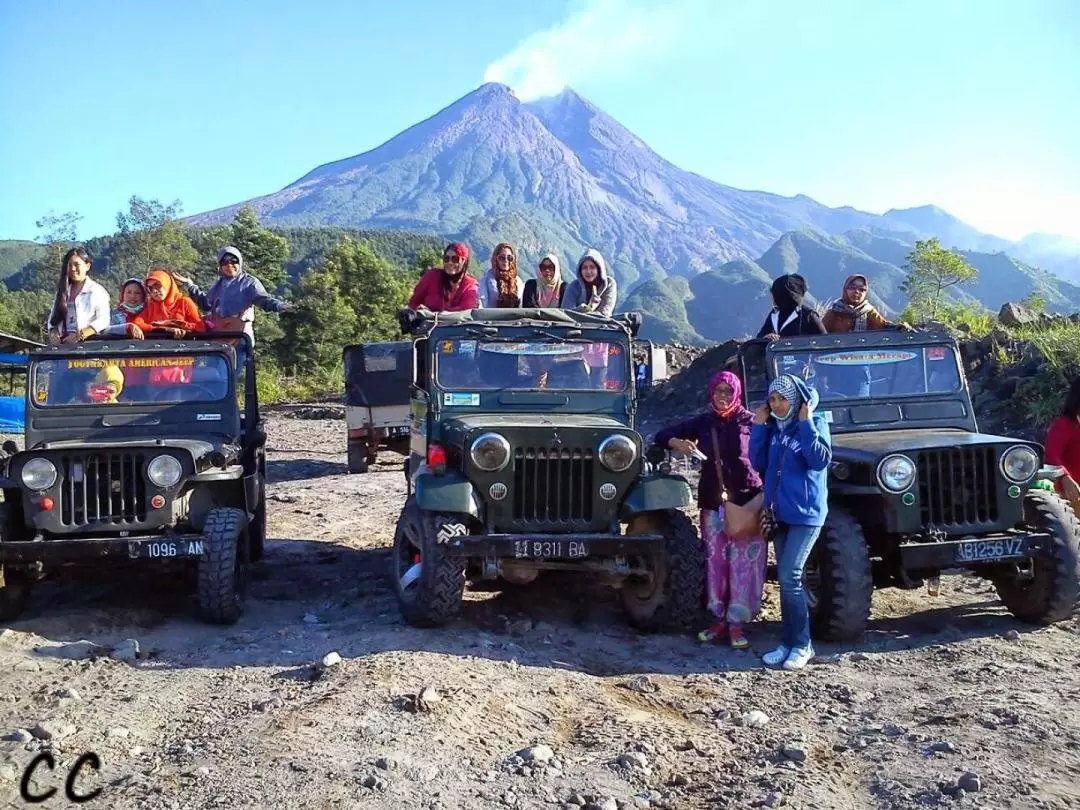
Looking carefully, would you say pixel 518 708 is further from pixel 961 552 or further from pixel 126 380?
pixel 126 380

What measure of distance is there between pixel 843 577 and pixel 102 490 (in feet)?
14.8

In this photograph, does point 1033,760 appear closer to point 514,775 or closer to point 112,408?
point 514,775

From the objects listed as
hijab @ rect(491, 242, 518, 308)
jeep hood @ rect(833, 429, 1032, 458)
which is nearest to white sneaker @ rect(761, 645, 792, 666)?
jeep hood @ rect(833, 429, 1032, 458)

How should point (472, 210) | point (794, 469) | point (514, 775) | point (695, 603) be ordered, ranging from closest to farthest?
1. point (514, 775)
2. point (794, 469)
3. point (695, 603)
4. point (472, 210)

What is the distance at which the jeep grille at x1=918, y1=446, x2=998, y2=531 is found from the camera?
598 centimetres

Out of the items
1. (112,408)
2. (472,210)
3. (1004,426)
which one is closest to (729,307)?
(472,210)

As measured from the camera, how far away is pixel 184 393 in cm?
726

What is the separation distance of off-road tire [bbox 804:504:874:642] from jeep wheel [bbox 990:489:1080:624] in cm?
102

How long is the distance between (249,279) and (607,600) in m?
4.24

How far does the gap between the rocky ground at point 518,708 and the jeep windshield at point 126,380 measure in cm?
138

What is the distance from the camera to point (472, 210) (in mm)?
181750

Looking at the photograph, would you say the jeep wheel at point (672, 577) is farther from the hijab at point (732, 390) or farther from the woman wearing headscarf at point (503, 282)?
the woman wearing headscarf at point (503, 282)

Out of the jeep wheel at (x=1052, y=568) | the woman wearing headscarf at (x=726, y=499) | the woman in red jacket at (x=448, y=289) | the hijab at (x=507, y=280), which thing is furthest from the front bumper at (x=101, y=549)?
the jeep wheel at (x=1052, y=568)

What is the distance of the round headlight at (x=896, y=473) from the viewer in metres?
5.87
